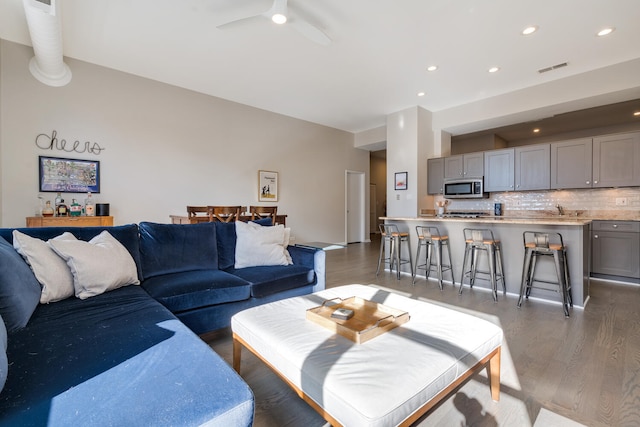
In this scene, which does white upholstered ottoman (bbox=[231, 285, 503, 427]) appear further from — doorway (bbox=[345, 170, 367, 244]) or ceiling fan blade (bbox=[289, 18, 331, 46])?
doorway (bbox=[345, 170, 367, 244])

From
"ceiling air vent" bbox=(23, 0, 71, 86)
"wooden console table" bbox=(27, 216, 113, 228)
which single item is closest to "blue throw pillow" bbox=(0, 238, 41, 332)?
"ceiling air vent" bbox=(23, 0, 71, 86)

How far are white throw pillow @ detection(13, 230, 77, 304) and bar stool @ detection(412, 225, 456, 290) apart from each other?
3.64 meters

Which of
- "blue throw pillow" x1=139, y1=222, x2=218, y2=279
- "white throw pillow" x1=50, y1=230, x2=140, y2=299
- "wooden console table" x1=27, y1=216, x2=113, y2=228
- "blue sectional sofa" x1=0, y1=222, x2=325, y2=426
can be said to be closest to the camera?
"blue sectional sofa" x1=0, y1=222, x2=325, y2=426

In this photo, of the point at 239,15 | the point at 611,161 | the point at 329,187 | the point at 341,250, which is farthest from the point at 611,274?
the point at 239,15

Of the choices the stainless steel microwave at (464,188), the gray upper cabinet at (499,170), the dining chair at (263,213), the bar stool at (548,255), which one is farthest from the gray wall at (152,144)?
the bar stool at (548,255)

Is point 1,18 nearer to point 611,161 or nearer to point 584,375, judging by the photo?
point 584,375

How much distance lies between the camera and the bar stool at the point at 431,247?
13.0 ft

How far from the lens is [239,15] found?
3.23 metres

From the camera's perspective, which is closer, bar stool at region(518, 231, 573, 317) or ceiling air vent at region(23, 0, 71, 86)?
ceiling air vent at region(23, 0, 71, 86)

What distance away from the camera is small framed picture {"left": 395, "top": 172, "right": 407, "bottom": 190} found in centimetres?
615

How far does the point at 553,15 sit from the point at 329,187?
510 cm

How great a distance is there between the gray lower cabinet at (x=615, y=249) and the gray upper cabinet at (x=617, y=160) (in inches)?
24.8

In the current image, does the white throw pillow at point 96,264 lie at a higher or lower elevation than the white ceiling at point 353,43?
lower

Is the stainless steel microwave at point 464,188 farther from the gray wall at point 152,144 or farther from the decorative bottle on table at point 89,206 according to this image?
the decorative bottle on table at point 89,206
